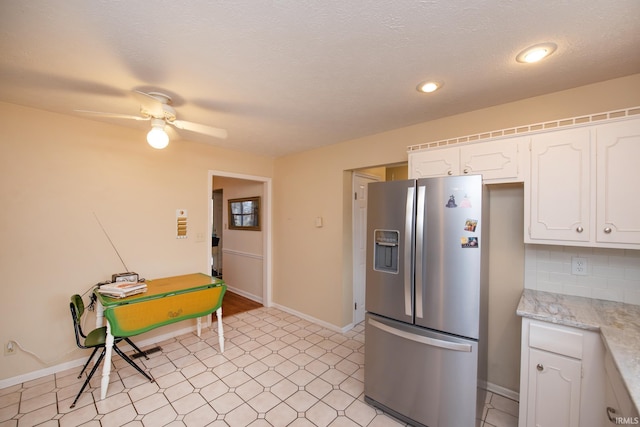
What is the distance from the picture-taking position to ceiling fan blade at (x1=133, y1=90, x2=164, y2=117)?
1869 millimetres

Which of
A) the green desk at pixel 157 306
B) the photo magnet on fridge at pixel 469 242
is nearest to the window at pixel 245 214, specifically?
the green desk at pixel 157 306

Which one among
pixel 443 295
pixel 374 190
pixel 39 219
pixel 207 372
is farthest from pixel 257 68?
pixel 207 372

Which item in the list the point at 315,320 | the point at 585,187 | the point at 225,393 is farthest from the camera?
the point at 315,320

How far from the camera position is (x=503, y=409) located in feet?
6.40

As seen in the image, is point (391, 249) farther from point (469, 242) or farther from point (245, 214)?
point (245, 214)

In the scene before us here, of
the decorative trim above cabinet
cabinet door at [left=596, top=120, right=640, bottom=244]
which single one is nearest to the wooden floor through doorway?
the decorative trim above cabinet

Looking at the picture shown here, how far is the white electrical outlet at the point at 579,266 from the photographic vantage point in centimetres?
179

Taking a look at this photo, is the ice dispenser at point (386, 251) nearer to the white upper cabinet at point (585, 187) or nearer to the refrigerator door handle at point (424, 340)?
the refrigerator door handle at point (424, 340)

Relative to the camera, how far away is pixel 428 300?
171 cm

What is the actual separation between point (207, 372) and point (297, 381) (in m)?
0.87

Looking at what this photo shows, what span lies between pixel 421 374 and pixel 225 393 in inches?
62.8

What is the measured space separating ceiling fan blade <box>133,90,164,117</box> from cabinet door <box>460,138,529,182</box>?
237 cm

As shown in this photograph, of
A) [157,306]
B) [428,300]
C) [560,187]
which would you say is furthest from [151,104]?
[560,187]

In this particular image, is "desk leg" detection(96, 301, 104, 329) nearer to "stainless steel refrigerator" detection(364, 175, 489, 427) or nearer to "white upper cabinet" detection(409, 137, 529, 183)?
"stainless steel refrigerator" detection(364, 175, 489, 427)
